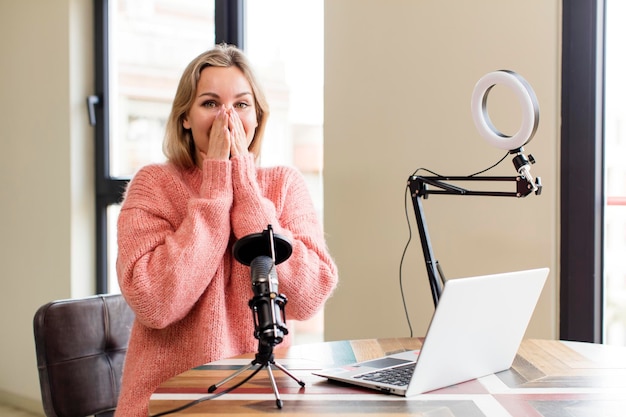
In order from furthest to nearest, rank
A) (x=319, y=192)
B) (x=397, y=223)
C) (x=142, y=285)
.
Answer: (x=319, y=192) < (x=397, y=223) < (x=142, y=285)

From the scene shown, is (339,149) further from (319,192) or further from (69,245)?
(69,245)

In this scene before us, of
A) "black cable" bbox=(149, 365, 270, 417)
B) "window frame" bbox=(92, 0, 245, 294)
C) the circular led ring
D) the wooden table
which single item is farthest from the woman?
"window frame" bbox=(92, 0, 245, 294)

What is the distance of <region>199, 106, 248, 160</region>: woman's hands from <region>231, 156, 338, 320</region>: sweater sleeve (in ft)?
0.09

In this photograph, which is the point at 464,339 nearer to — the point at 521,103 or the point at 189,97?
the point at 521,103

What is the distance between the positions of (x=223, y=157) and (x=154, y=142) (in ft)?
5.90

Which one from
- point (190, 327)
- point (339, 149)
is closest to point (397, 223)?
point (339, 149)

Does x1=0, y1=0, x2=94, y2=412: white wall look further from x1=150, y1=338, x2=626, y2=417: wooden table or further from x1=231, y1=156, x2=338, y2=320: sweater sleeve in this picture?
x1=150, y1=338, x2=626, y2=417: wooden table

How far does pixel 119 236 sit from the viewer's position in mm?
1507

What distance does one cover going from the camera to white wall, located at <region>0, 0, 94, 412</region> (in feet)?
10.9

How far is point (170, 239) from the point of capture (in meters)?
1.47

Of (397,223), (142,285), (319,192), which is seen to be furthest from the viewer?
(319,192)

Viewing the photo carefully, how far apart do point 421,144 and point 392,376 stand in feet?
3.34

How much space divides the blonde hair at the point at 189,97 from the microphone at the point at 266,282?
0.70 meters

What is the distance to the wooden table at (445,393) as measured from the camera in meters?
1.02
